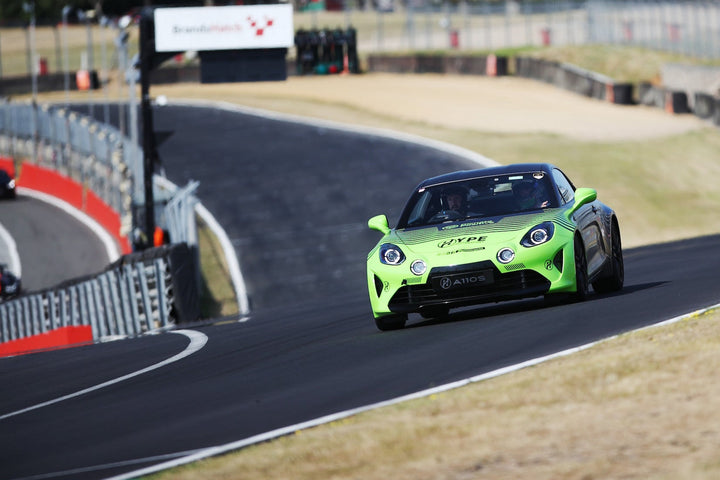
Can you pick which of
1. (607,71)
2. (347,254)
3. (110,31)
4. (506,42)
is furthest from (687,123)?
(110,31)

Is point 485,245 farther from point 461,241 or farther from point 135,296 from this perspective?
point 135,296

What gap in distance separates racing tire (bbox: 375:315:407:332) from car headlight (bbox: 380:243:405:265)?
55 cm

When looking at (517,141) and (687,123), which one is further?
(687,123)

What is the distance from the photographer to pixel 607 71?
193 ft

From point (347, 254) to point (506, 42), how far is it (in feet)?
159

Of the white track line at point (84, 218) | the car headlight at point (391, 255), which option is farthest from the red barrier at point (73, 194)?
the car headlight at point (391, 255)

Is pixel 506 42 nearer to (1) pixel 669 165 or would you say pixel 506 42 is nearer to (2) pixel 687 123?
(2) pixel 687 123

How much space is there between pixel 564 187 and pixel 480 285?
187cm

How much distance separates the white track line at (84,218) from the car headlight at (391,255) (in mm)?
23591

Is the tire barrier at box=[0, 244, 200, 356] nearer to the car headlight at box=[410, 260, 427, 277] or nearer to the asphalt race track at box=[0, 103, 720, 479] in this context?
the asphalt race track at box=[0, 103, 720, 479]

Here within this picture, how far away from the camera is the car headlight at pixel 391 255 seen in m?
11.4

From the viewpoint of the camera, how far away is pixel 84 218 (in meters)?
42.5

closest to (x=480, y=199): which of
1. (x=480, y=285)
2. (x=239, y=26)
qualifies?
(x=480, y=285)

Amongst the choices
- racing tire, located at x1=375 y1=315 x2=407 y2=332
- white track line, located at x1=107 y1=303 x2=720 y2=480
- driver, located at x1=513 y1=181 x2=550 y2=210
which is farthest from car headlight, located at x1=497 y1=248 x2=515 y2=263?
white track line, located at x1=107 y1=303 x2=720 y2=480
